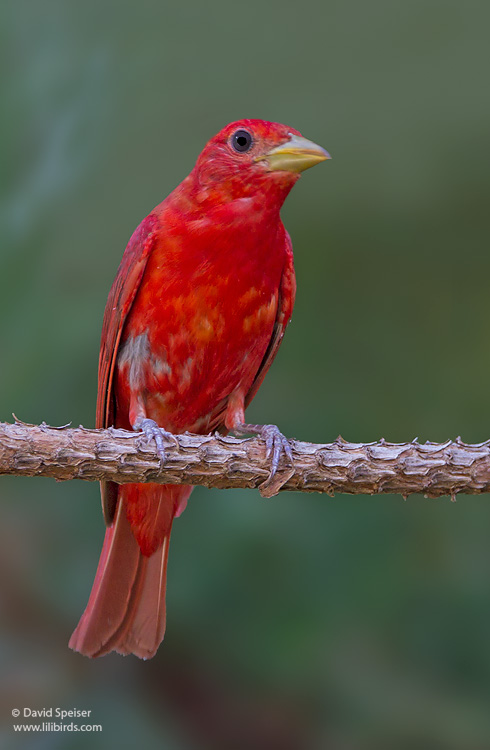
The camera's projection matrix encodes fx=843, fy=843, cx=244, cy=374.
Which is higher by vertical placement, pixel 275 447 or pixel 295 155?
pixel 295 155

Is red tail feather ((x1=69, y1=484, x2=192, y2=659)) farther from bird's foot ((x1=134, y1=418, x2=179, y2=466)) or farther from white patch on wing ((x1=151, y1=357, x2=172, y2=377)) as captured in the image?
bird's foot ((x1=134, y1=418, x2=179, y2=466))

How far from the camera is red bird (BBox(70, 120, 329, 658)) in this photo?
2.37 metres

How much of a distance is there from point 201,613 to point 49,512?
2.30 ft

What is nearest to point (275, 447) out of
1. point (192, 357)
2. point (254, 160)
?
point (192, 357)

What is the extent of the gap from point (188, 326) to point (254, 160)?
499 millimetres

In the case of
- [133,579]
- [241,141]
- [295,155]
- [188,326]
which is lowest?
[133,579]

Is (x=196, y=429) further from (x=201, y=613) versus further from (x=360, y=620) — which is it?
(x=360, y=620)

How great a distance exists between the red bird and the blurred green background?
519mm

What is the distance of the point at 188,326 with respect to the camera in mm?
2412

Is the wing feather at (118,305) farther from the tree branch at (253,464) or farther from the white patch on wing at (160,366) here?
the tree branch at (253,464)

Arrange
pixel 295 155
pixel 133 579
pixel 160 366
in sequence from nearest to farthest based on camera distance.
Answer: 1. pixel 295 155
2. pixel 160 366
3. pixel 133 579

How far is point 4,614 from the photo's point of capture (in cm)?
316

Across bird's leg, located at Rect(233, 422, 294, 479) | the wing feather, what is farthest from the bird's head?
bird's leg, located at Rect(233, 422, 294, 479)

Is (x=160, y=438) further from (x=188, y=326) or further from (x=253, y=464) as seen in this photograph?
(x=188, y=326)
